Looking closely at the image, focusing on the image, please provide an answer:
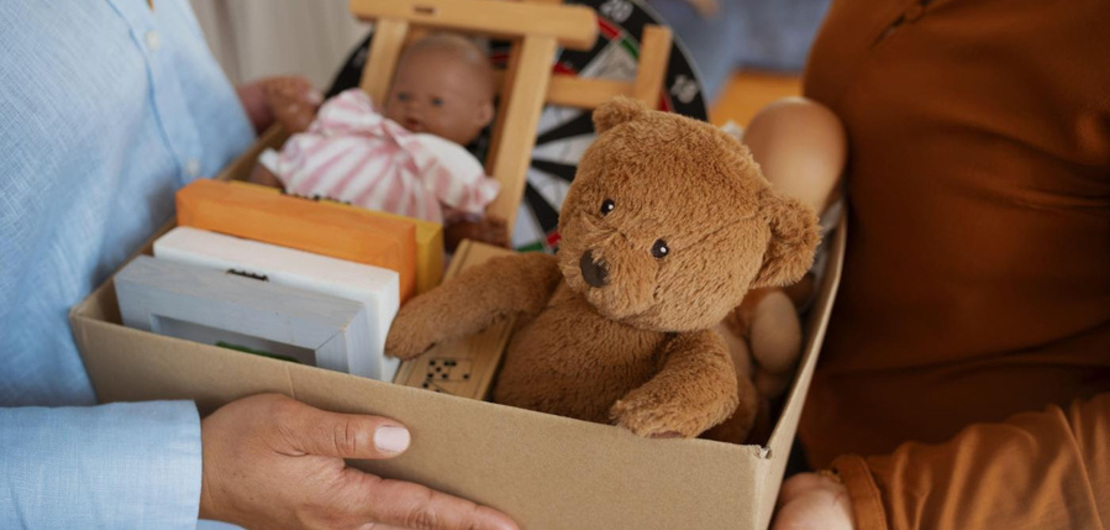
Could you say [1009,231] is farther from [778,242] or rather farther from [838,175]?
[778,242]

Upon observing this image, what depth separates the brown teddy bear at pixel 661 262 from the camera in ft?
1.69

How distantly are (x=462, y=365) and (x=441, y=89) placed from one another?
382 mm

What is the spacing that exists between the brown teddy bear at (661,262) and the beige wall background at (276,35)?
113 cm

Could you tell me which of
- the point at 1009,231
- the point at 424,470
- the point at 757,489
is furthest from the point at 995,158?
the point at 424,470

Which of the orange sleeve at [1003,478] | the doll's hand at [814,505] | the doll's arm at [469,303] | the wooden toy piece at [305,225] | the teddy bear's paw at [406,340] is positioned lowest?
the doll's hand at [814,505]

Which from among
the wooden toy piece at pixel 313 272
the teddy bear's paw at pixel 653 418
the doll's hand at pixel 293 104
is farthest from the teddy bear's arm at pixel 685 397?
the doll's hand at pixel 293 104

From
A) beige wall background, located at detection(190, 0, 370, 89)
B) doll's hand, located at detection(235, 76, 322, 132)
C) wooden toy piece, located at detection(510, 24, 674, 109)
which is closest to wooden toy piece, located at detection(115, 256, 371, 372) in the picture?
doll's hand, located at detection(235, 76, 322, 132)

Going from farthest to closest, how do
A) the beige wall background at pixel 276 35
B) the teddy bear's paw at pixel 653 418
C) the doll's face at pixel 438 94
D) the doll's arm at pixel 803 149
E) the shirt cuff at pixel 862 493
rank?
the beige wall background at pixel 276 35, the doll's face at pixel 438 94, the doll's arm at pixel 803 149, the shirt cuff at pixel 862 493, the teddy bear's paw at pixel 653 418

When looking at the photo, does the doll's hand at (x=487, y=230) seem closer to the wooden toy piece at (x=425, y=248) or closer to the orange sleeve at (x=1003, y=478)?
the wooden toy piece at (x=425, y=248)

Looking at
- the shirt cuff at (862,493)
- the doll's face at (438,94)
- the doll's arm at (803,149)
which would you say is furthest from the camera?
the doll's face at (438,94)

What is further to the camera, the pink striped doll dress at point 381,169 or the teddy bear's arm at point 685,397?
the pink striped doll dress at point 381,169

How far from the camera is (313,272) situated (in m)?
0.65

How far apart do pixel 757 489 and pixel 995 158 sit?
1.17ft

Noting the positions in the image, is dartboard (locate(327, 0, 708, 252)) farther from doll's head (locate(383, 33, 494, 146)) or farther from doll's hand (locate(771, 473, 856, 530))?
doll's hand (locate(771, 473, 856, 530))
